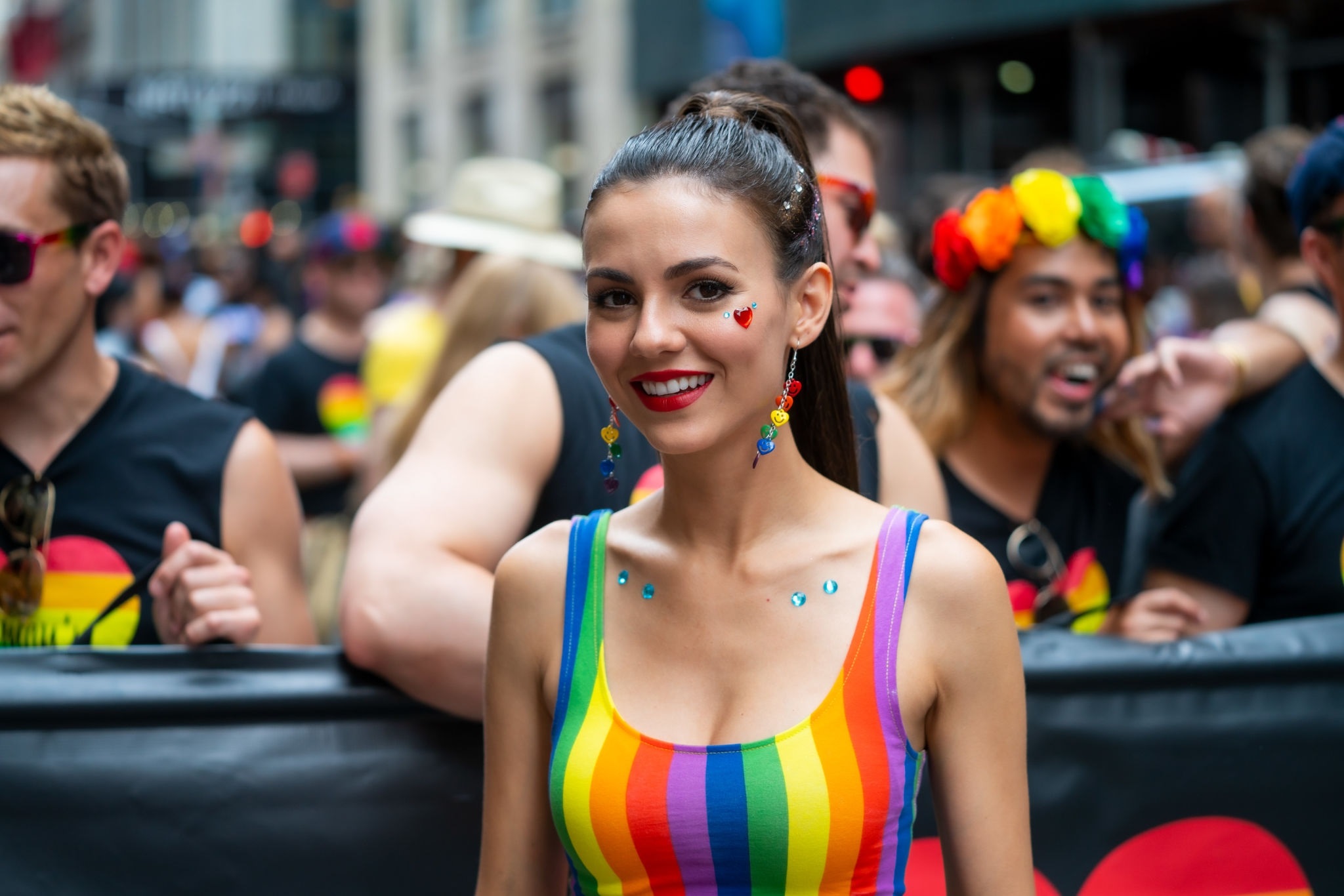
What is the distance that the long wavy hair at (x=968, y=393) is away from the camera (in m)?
3.56

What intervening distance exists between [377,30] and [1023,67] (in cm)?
2365

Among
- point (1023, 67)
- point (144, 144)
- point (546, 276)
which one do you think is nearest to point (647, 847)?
point (546, 276)

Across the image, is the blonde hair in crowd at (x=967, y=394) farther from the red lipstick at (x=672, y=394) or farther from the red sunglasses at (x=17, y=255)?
the red sunglasses at (x=17, y=255)

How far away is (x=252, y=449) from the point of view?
2.96m

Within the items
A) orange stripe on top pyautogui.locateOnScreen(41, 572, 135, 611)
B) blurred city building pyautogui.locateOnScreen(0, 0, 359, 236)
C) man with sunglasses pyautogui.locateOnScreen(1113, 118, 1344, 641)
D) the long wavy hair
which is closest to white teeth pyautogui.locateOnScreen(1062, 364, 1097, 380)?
the long wavy hair

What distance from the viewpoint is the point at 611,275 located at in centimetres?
183

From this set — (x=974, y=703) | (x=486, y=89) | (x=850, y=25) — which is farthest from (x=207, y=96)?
(x=974, y=703)

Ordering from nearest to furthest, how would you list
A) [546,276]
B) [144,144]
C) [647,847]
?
[647,847], [546,276], [144,144]

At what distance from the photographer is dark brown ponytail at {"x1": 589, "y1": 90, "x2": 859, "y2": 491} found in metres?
1.86

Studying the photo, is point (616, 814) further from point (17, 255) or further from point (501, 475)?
point (17, 255)

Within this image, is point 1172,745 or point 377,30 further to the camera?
point 377,30

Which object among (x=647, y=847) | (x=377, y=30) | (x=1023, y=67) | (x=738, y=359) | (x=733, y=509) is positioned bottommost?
(x=647, y=847)

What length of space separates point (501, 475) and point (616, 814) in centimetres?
89

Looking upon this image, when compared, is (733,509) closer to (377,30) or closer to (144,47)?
(377,30)
